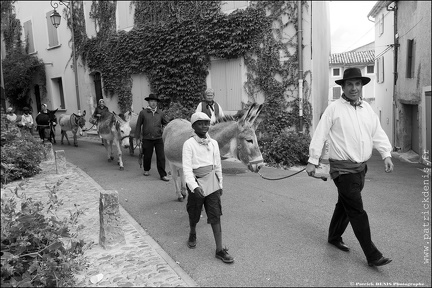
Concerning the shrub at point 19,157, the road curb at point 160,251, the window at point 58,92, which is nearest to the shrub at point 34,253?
the road curb at point 160,251

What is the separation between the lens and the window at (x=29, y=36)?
75.6 ft

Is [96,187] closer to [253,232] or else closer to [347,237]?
[253,232]

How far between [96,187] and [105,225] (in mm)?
3323

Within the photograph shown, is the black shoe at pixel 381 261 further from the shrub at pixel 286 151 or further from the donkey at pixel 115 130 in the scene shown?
the donkey at pixel 115 130

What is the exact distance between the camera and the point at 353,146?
378 cm

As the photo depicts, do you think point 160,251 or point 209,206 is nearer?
point 209,206

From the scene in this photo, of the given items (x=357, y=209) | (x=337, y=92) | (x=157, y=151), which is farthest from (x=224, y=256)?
(x=337, y=92)

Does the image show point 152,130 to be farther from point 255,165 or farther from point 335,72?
point 335,72

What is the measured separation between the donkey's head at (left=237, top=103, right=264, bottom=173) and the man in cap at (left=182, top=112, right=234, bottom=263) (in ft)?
2.77

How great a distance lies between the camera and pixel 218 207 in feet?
13.6

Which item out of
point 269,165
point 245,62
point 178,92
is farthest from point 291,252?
point 178,92

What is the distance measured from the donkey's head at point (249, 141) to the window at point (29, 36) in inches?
897

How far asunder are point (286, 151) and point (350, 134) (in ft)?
21.1

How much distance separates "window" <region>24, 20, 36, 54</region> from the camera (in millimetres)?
23047
